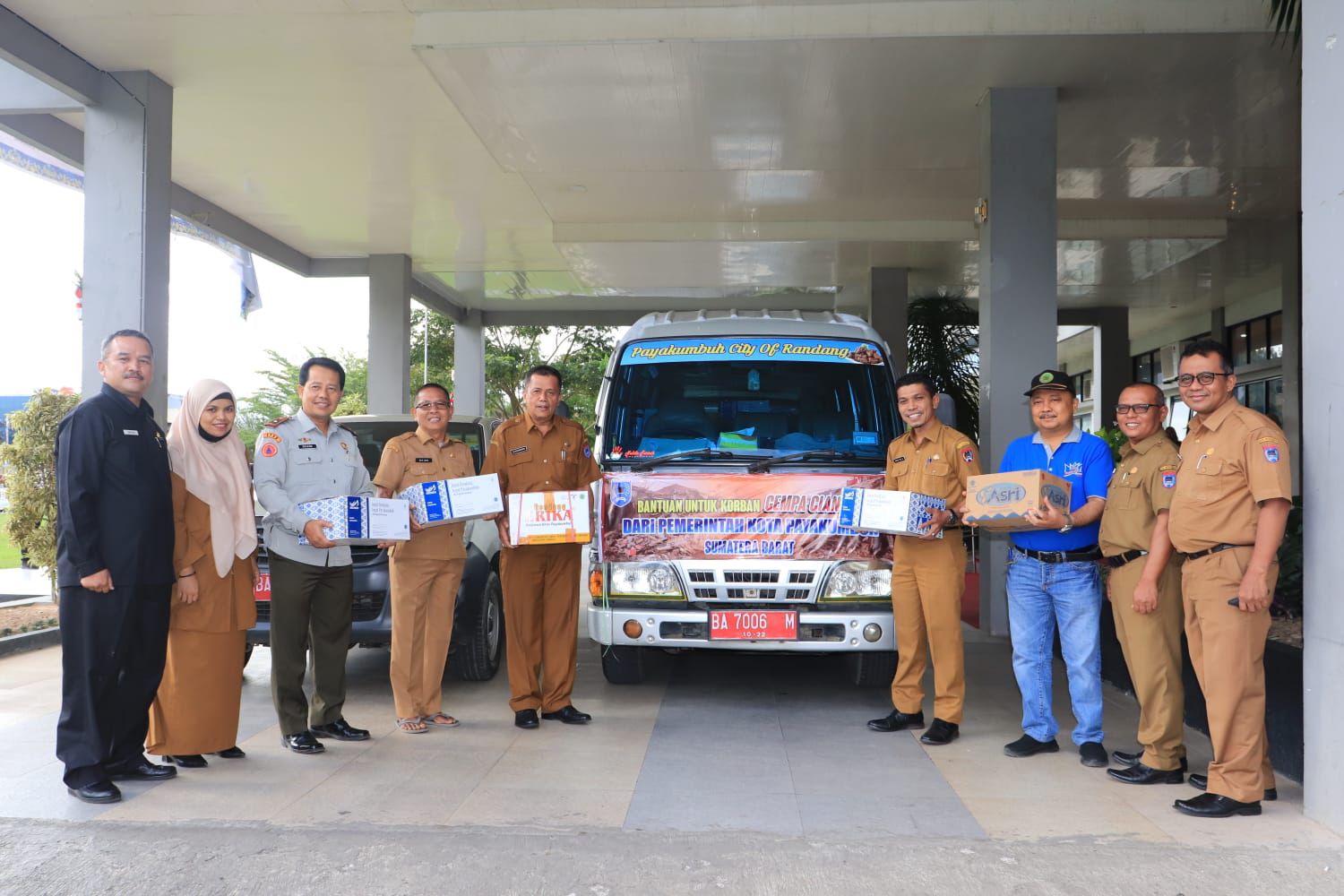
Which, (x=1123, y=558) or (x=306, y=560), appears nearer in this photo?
(x=1123, y=558)

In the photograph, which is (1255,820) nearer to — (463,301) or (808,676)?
(808,676)

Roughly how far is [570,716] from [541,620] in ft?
1.88

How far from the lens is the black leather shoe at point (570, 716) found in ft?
19.2

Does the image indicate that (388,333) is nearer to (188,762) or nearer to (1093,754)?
(188,762)

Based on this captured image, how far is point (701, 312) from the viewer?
6992 mm

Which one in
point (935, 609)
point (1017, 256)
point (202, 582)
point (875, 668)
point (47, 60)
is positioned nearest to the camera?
point (202, 582)

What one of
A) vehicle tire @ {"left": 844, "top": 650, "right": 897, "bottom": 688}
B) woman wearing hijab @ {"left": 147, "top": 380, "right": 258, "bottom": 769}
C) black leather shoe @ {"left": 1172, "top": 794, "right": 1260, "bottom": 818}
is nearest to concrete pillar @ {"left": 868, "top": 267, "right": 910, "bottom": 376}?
vehicle tire @ {"left": 844, "top": 650, "right": 897, "bottom": 688}

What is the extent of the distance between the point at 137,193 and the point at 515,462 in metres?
4.73

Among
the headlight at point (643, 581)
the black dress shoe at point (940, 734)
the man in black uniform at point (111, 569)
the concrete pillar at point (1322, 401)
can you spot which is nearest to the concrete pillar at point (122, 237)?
the man in black uniform at point (111, 569)

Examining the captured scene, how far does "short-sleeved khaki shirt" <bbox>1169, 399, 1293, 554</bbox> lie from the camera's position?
4098 mm

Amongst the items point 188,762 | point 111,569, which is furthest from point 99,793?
point 111,569

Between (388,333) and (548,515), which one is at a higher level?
(388,333)

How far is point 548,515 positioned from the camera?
18.0ft

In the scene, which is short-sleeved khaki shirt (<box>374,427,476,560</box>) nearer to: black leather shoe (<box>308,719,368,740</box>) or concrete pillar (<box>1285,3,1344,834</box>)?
black leather shoe (<box>308,719,368,740</box>)
